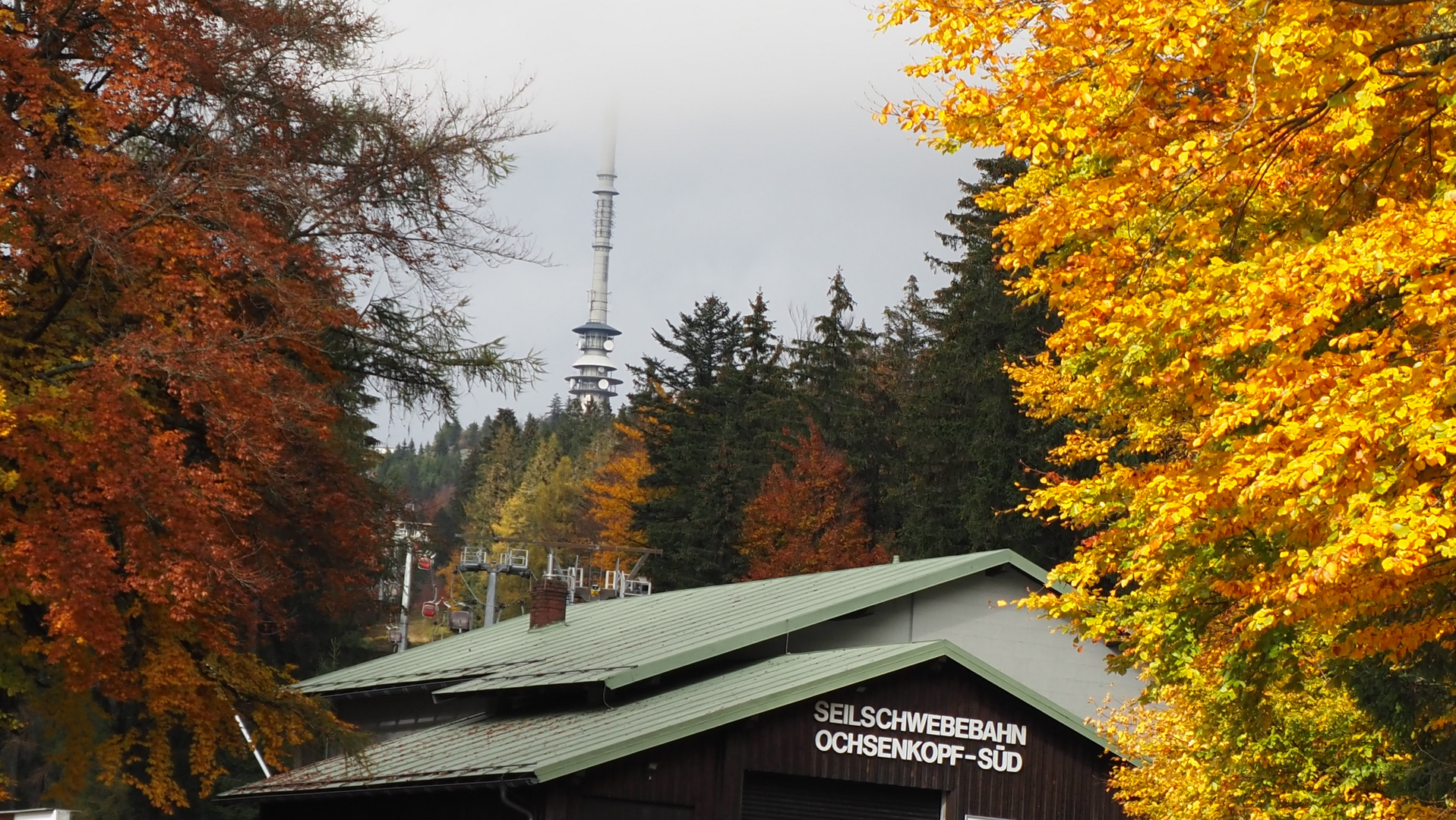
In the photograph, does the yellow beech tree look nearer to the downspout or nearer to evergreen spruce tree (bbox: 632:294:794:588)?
the downspout

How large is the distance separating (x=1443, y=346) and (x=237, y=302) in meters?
15.9

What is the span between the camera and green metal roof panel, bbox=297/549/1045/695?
2316 cm

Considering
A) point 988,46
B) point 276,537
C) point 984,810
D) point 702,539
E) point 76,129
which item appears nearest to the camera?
point 988,46

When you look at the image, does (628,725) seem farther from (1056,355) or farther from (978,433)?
(978,433)

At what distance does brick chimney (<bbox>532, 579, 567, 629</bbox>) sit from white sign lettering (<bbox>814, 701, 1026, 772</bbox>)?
1284 centimetres

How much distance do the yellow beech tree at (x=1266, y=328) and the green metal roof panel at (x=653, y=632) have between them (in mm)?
7290

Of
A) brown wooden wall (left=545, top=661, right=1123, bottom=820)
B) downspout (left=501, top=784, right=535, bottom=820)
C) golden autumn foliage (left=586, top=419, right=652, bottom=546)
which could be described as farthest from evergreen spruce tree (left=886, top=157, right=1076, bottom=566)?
downspout (left=501, top=784, right=535, bottom=820)

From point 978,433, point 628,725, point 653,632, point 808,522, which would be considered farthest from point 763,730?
point 808,522

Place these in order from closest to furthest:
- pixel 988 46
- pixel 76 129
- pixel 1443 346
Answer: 1. pixel 1443 346
2. pixel 988 46
3. pixel 76 129

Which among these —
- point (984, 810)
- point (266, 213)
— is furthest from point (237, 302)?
point (984, 810)

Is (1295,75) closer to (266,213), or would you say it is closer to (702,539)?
(266,213)

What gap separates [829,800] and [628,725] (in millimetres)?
2963

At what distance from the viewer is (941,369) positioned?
5328 cm

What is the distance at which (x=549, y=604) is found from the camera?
3278cm
